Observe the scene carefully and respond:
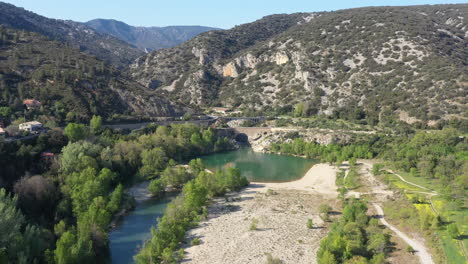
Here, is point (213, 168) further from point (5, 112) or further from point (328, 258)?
point (328, 258)

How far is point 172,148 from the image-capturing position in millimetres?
64500

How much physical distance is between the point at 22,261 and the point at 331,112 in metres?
84.3

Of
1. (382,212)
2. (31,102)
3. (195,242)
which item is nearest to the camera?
(195,242)

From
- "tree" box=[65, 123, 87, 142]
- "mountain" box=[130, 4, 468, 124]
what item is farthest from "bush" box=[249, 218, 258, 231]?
"mountain" box=[130, 4, 468, 124]

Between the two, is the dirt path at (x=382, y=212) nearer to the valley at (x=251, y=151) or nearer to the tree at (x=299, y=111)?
the valley at (x=251, y=151)

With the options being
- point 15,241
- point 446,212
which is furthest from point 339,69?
point 15,241

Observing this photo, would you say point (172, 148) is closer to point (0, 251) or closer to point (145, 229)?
point (145, 229)

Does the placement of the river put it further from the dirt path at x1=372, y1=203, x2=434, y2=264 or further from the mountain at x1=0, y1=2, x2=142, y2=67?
the mountain at x1=0, y1=2, x2=142, y2=67

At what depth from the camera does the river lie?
104ft

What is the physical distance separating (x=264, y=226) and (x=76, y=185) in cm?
2025

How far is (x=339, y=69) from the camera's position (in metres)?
109

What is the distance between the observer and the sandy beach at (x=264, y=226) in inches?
1163

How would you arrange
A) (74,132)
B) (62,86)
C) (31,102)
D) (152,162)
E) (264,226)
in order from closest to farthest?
(264,226) < (74,132) < (152,162) < (31,102) < (62,86)

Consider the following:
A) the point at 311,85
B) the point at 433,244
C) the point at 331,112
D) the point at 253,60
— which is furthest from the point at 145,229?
the point at 253,60
